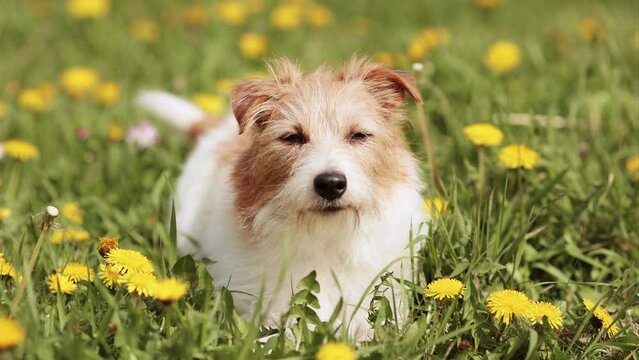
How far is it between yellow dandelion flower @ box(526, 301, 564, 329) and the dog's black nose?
83 centimetres

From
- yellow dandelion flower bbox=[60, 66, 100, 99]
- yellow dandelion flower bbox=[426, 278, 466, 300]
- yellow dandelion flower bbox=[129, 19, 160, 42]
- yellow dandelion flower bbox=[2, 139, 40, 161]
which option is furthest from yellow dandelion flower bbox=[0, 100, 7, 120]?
yellow dandelion flower bbox=[426, 278, 466, 300]

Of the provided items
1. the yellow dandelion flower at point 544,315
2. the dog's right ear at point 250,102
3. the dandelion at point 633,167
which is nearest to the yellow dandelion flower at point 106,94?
the dog's right ear at point 250,102

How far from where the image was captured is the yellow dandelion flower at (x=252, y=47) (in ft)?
19.4

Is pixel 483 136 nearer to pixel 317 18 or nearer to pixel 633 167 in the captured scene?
pixel 633 167

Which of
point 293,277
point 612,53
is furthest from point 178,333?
point 612,53

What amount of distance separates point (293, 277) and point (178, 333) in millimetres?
791

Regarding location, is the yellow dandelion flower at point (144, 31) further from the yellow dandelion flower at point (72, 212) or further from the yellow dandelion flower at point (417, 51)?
the yellow dandelion flower at point (72, 212)

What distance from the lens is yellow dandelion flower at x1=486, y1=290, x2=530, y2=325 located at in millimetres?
2865

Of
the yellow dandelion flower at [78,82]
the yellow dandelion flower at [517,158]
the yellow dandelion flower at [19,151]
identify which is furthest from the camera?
the yellow dandelion flower at [78,82]

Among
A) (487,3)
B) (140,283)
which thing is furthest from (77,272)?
(487,3)

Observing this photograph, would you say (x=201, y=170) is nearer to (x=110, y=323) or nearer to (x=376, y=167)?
(x=376, y=167)

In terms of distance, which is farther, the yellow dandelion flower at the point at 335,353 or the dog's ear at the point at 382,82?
the dog's ear at the point at 382,82

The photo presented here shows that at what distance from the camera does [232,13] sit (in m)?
6.47

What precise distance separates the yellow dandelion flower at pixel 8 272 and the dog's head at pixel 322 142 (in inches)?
37.4
